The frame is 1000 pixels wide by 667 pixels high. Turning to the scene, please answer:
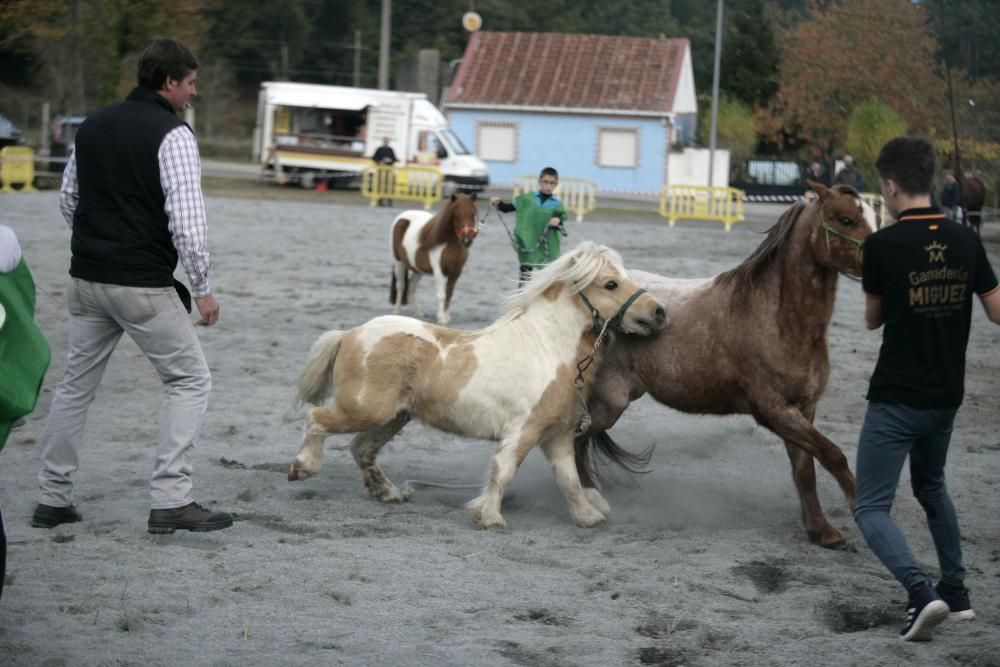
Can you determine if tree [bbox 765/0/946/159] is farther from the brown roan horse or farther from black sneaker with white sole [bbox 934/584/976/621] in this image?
black sneaker with white sole [bbox 934/584/976/621]

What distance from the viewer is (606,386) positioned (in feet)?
21.2

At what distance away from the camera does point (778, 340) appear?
5.83 m

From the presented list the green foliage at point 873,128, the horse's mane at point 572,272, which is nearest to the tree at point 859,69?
the green foliage at point 873,128

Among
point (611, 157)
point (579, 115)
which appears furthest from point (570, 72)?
point (611, 157)

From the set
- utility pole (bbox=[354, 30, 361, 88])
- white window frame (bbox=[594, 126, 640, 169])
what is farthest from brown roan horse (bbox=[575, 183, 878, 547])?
utility pole (bbox=[354, 30, 361, 88])

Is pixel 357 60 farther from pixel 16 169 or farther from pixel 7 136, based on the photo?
pixel 16 169

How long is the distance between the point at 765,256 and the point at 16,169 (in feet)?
85.4

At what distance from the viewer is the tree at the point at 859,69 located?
19922 millimetres

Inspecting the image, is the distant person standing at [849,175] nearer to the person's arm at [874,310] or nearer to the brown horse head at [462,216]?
the brown horse head at [462,216]

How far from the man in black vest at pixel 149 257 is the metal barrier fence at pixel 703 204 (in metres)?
23.6

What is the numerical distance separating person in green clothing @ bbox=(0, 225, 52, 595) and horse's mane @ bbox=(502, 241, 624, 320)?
8.69ft

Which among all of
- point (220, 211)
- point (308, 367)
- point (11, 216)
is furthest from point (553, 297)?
point (220, 211)

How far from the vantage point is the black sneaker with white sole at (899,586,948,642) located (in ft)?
13.7

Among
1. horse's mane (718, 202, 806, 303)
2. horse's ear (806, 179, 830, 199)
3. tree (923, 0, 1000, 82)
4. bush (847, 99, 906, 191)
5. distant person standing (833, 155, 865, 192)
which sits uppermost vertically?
tree (923, 0, 1000, 82)
